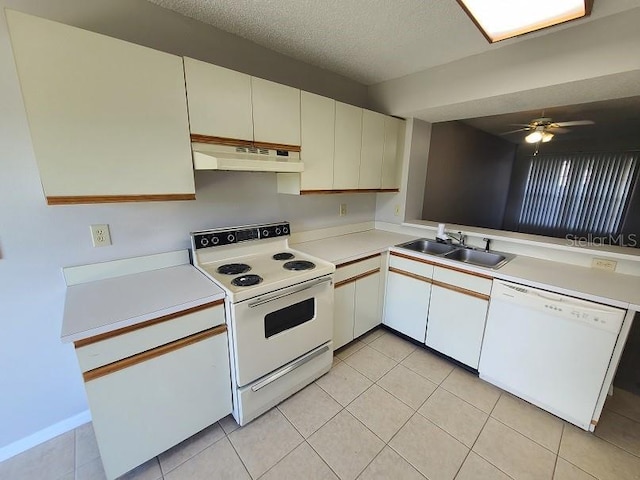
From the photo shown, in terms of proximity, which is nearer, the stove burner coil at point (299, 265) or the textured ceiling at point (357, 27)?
the textured ceiling at point (357, 27)

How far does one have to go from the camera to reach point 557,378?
1.59 m

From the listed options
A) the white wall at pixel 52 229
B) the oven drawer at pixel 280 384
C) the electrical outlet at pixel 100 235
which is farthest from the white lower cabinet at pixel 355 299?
the electrical outlet at pixel 100 235

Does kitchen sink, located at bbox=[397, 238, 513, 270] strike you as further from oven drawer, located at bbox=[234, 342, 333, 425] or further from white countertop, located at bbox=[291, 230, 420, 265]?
oven drawer, located at bbox=[234, 342, 333, 425]

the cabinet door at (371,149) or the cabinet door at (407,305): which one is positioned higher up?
the cabinet door at (371,149)

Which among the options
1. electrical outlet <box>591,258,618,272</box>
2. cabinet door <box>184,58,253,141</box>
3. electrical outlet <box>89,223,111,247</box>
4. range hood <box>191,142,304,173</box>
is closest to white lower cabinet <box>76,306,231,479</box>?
electrical outlet <box>89,223,111,247</box>

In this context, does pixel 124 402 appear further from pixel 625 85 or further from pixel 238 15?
pixel 625 85

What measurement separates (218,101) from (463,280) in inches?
78.4

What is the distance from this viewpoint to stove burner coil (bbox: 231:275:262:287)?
148 centimetres

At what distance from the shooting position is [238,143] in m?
1.58

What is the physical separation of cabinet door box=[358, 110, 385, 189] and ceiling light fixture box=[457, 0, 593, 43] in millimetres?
1195

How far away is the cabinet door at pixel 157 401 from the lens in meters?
1.15

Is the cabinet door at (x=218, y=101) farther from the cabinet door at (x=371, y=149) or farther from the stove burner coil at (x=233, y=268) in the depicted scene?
the cabinet door at (x=371, y=149)

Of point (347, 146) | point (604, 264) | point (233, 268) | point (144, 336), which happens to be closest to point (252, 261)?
point (233, 268)

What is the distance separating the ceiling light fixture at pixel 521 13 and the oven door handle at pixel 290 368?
1.95 meters
